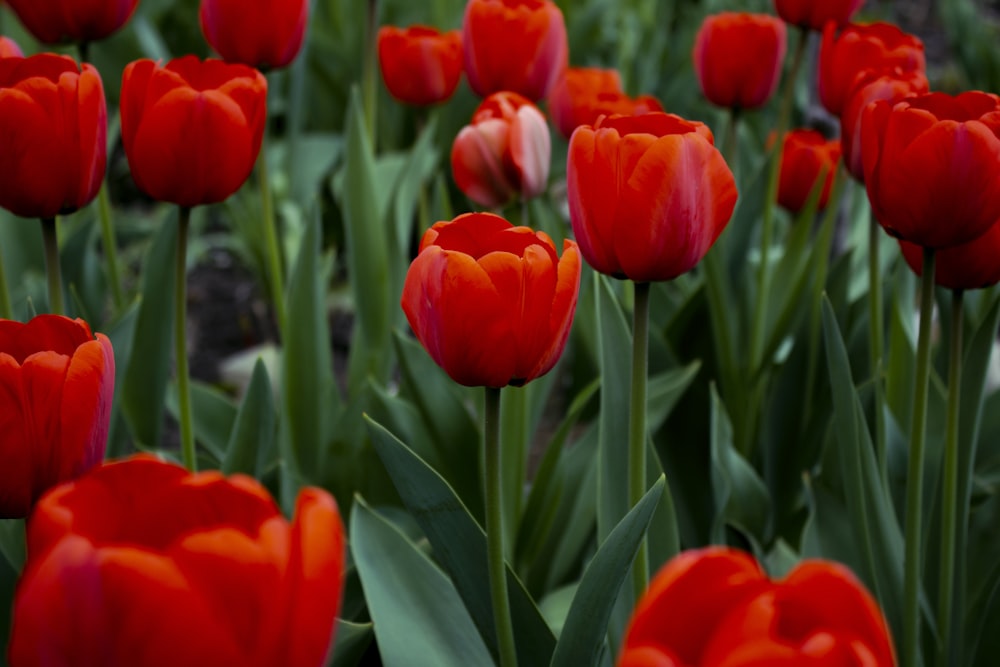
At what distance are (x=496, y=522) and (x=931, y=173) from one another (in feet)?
1.28

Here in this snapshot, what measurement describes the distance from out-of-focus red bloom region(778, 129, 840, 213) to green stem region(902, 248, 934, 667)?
0.66 metres

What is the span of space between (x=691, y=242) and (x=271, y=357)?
1.33 metres

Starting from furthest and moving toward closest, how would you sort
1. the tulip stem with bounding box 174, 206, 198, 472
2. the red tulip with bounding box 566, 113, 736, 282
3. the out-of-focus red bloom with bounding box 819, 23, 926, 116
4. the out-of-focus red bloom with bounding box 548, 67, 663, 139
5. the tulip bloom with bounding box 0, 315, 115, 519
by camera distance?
the out-of-focus red bloom with bounding box 548, 67, 663, 139 → the out-of-focus red bloom with bounding box 819, 23, 926, 116 → the tulip stem with bounding box 174, 206, 198, 472 → the red tulip with bounding box 566, 113, 736, 282 → the tulip bloom with bounding box 0, 315, 115, 519

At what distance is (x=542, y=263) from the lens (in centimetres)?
66

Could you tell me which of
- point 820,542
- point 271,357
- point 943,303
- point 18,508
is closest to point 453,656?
Answer: point 18,508

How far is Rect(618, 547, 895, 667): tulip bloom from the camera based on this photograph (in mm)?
360

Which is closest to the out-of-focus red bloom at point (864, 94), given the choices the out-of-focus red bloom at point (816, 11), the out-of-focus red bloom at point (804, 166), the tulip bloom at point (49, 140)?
the out-of-focus red bloom at point (816, 11)

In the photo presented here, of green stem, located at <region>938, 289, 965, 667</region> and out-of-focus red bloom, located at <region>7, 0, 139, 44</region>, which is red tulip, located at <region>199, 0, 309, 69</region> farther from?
green stem, located at <region>938, 289, 965, 667</region>

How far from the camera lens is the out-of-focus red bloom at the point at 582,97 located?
4.48 feet

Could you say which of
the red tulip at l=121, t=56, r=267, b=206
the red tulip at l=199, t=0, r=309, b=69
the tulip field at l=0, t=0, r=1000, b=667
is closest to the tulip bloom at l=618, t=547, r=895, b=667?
the tulip field at l=0, t=0, r=1000, b=667

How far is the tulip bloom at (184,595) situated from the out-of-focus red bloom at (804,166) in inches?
49.6

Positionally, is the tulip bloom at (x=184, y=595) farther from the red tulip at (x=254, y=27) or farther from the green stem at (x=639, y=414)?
the red tulip at (x=254, y=27)

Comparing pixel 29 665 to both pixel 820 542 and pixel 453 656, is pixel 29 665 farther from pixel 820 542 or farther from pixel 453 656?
pixel 820 542

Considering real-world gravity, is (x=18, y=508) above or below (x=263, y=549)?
below
